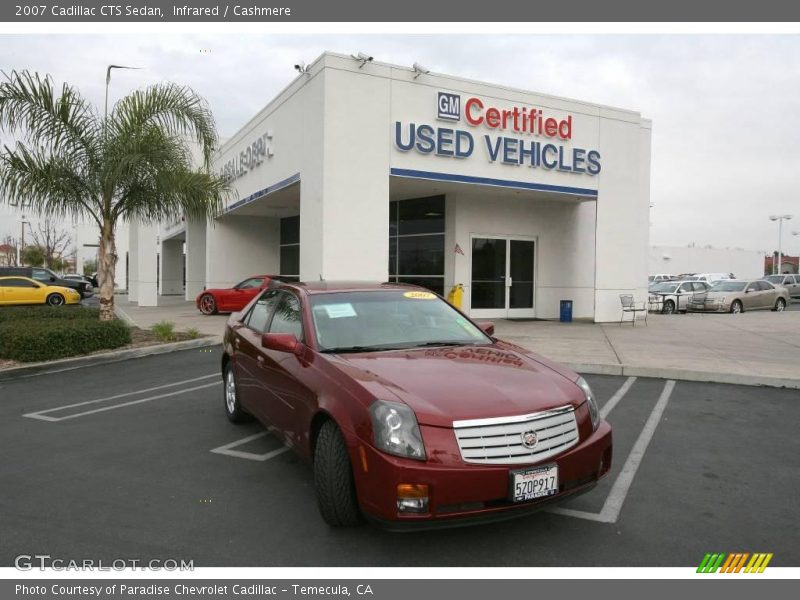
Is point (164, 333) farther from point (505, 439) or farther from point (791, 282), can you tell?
point (791, 282)

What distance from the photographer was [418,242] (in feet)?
58.9

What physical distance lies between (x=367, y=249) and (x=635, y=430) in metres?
8.39

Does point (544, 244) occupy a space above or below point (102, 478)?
above

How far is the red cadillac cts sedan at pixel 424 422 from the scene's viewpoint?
122 inches

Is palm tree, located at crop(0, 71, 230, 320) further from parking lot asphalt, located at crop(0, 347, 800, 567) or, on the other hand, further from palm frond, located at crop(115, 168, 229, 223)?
parking lot asphalt, located at crop(0, 347, 800, 567)

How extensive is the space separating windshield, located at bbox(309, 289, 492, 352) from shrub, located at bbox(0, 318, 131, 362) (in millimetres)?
6995

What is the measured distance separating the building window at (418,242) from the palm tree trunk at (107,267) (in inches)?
325

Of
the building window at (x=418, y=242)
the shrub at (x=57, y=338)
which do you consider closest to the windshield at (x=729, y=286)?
the building window at (x=418, y=242)

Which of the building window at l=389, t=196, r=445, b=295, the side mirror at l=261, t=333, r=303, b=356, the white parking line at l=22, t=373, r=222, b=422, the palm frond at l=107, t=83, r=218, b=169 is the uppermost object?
the palm frond at l=107, t=83, r=218, b=169

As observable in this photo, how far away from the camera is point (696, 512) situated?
153 inches

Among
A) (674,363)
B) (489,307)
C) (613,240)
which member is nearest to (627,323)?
(613,240)

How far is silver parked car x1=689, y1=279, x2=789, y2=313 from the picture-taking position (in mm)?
23781

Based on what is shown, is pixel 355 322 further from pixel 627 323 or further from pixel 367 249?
pixel 627 323

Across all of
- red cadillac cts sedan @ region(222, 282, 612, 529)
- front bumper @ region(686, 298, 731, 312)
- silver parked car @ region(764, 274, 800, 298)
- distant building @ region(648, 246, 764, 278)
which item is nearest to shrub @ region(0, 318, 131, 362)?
red cadillac cts sedan @ region(222, 282, 612, 529)
